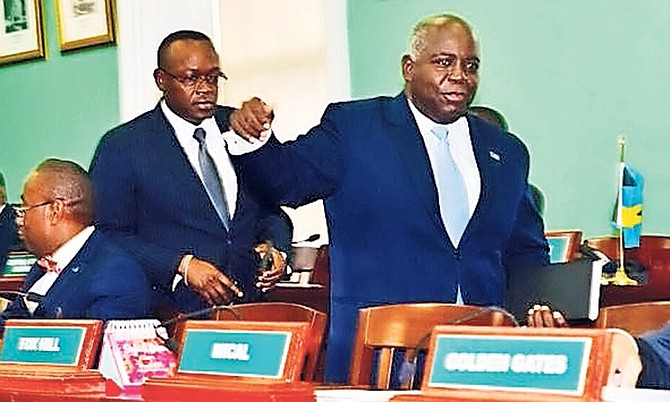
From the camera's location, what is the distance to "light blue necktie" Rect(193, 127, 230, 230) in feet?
11.5

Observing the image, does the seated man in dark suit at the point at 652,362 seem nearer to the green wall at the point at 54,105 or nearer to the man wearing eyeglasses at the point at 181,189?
the man wearing eyeglasses at the point at 181,189

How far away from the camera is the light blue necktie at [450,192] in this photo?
9.27 feet

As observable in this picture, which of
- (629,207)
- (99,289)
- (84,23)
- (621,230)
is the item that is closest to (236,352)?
(99,289)

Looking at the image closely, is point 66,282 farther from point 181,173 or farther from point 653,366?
point 653,366

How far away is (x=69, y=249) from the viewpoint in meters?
3.14

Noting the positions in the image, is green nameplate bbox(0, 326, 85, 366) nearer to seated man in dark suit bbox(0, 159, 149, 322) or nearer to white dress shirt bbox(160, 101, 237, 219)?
seated man in dark suit bbox(0, 159, 149, 322)

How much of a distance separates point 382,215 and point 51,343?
0.76 metres

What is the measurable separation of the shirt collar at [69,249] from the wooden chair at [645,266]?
166cm

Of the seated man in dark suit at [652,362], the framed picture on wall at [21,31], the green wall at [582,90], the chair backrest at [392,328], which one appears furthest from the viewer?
the framed picture on wall at [21,31]

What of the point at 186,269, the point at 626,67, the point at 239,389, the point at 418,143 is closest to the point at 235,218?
the point at 186,269

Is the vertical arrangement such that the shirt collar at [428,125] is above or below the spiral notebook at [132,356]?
above

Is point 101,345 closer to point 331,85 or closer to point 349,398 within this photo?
point 349,398

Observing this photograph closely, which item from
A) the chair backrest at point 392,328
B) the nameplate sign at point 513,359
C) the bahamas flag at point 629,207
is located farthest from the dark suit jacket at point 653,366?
the bahamas flag at point 629,207

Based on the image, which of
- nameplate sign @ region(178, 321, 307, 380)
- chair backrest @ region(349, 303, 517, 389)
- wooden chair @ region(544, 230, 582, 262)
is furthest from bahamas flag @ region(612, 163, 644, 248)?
nameplate sign @ region(178, 321, 307, 380)
